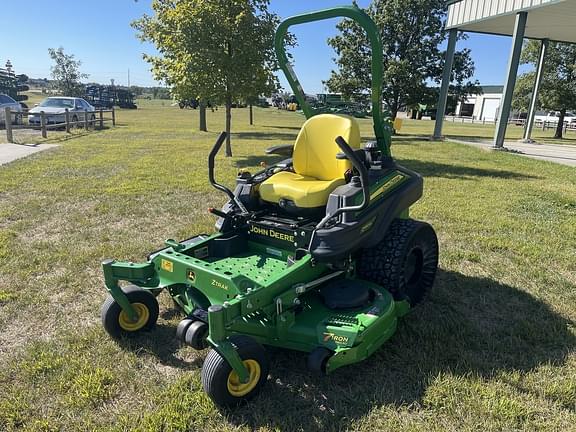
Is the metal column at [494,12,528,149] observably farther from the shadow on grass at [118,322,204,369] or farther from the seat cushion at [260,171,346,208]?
the shadow on grass at [118,322,204,369]

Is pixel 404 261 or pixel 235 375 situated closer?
pixel 235 375

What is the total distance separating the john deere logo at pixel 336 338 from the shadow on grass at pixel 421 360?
30 cm

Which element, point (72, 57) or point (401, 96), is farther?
point (72, 57)

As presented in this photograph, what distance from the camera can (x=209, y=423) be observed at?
7.73ft

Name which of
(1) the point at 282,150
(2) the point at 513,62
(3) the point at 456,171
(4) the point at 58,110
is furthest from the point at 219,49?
(4) the point at 58,110

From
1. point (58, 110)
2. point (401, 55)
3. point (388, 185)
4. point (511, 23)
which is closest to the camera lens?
point (388, 185)

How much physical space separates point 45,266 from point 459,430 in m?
3.83

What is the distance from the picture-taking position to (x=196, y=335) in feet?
8.57

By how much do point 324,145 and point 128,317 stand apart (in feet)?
6.71

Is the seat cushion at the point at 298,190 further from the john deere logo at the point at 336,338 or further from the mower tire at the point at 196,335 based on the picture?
the mower tire at the point at 196,335

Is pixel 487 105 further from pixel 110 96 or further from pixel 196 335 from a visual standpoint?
pixel 196 335

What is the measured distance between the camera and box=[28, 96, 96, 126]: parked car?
17575mm

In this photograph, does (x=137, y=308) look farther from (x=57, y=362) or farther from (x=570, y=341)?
(x=570, y=341)

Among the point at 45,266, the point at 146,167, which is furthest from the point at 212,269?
the point at 146,167
